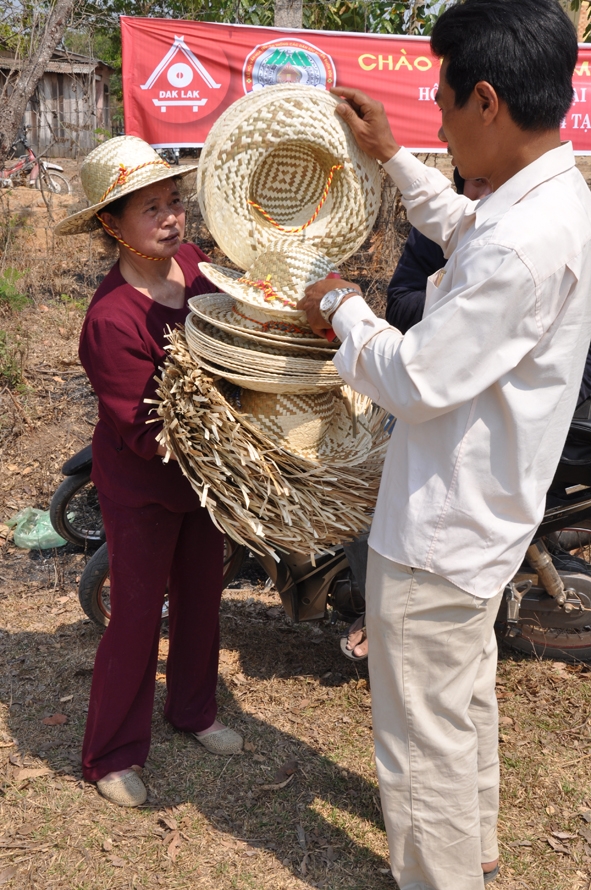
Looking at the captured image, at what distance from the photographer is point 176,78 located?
19.4 ft

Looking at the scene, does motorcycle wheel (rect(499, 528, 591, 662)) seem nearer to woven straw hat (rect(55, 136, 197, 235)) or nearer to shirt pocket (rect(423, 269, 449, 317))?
shirt pocket (rect(423, 269, 449, 317))

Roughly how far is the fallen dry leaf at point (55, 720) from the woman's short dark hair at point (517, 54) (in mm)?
2479

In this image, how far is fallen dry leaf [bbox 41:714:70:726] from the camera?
2857mm

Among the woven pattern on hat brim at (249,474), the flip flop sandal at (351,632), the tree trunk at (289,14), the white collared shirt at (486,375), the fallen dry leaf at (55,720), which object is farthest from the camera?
the tree trunk at (289,14)

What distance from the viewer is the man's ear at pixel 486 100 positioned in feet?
4.64

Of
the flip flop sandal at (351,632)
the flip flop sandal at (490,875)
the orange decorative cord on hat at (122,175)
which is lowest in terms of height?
the flip flop sandal at (490,875)

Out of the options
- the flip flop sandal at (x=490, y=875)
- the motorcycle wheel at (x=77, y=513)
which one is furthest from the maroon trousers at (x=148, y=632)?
the motorcycle wheel at (x=77, y=513)

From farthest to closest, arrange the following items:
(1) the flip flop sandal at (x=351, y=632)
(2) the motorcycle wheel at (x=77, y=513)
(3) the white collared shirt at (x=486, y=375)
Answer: (2) the motorcycle wheel at (x=77, y=513) < (1) the flip flop sandal at (x=351, y=632) < (3) the white collared shirt at (x=486, y=375)

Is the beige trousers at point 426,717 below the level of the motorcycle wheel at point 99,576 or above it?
above

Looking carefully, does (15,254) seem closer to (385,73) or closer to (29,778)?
(385,73)

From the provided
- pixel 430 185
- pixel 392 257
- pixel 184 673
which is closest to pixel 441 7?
pixel 392 257

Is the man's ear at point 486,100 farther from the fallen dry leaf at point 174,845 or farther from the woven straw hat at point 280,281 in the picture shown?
the fallen dry leaf at point 174,845

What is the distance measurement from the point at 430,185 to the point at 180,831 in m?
2.03

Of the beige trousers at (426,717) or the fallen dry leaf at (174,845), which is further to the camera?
the fallen dry leaf at (174,845)
